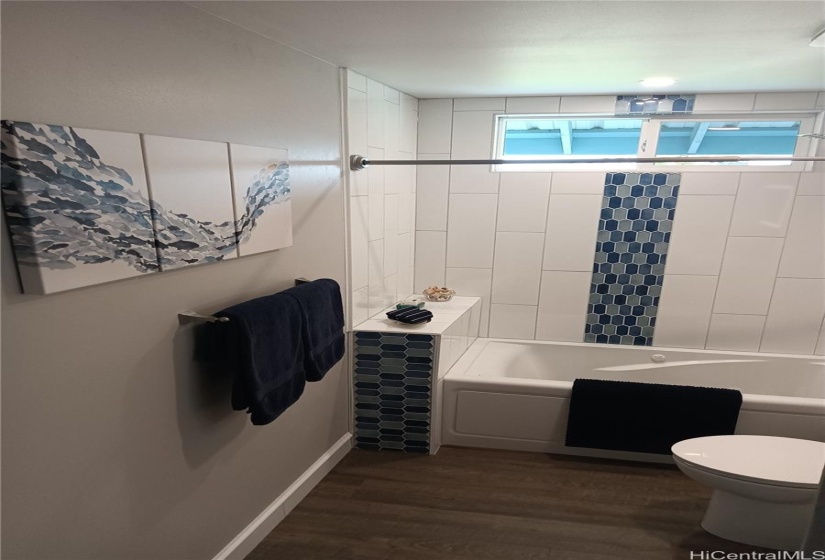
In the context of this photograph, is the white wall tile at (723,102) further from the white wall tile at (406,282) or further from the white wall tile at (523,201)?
the white wall tile at (406,282)

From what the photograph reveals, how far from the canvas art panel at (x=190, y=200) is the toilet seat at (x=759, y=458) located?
2067 mm

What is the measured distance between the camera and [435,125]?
130 inches

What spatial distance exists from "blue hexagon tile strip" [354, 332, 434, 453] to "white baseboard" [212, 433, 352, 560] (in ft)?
0.63

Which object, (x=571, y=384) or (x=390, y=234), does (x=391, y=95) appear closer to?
(x=390, y=234)

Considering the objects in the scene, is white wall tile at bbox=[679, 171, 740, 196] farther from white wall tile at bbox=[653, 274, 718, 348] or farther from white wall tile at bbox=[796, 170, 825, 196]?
white wall tile at bbox=[653, 274, 718, 348]

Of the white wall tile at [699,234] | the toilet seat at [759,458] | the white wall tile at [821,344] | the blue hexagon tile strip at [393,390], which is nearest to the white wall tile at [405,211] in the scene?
the blue hexagon tile strip at [393,390]

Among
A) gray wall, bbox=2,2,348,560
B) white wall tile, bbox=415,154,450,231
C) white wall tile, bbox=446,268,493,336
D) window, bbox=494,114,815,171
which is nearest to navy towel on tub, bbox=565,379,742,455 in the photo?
white wall tile, bbox=446,268,493,336

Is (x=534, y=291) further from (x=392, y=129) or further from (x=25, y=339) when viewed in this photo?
(x=25, y=339)

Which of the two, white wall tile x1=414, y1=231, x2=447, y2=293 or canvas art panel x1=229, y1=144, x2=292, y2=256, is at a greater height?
canvas art panel x1=229, y1=144, x2=292, y2=256

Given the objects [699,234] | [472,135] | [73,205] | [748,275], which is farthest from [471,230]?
[73,205]

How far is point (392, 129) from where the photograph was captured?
2904 mm

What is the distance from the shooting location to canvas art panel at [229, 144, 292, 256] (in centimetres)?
162

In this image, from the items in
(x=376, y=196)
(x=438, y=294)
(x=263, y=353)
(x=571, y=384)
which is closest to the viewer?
(x=263, y=353)

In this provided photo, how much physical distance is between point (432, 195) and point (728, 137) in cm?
202
